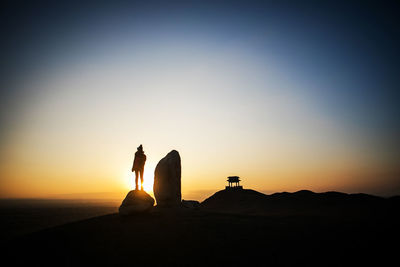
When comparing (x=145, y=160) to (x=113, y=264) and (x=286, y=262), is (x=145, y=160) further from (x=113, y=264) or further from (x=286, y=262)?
(x=286, y=262)

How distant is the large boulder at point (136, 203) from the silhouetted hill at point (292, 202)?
1328 cm

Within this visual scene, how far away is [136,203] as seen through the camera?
1678cm

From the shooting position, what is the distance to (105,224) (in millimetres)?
15508

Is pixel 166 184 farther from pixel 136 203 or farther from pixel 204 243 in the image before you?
pixel 204 243

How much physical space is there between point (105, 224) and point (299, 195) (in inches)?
1148

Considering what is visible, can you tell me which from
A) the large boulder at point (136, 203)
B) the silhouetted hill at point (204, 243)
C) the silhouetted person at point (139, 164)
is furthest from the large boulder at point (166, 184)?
the silhouetted hill at point (204, 243)

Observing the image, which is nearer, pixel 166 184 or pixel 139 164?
pixel 139 164

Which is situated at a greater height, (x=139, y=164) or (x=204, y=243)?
(x=139, y=164)

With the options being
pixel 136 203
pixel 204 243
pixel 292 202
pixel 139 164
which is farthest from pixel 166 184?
pixel 292 202

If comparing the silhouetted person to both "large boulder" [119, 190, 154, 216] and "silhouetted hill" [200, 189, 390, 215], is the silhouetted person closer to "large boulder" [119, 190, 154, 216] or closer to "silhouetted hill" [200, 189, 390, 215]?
"large boulder" [119, 190, 154, 216]

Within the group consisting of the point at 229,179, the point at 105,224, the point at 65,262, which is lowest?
the point at 65,262

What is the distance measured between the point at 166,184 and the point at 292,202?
19583 millimetres

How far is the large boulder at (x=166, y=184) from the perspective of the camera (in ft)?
71.0

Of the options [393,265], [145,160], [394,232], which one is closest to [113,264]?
[145,160]
